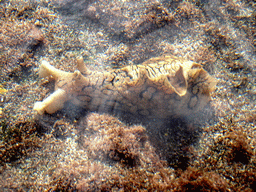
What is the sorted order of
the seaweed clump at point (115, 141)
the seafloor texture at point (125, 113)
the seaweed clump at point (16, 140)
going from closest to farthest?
the seafloor texture at point (125, 113), the seaweed clump at point (115, 141), the seaweed clump at point (16, 140)

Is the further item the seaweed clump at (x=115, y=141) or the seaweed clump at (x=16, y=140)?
the seaweed clump at (x=16, y=140)

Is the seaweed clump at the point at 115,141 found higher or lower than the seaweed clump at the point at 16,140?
higher

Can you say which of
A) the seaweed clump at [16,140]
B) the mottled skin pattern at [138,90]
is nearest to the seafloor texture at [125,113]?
the seaweed clump at [16,140]

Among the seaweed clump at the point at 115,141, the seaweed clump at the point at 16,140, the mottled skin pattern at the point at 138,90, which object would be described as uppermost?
the mottled skin pattern at the point at 138,90

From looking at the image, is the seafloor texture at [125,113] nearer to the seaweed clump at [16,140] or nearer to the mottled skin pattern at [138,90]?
the seaweed clump at [16,140]

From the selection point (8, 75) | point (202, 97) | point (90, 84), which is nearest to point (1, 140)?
point (8, 75)

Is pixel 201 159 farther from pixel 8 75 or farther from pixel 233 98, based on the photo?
pixel 8 75

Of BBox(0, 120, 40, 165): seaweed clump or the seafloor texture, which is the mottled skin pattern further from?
BBox(0, 120, 40, 165): seaweed clump

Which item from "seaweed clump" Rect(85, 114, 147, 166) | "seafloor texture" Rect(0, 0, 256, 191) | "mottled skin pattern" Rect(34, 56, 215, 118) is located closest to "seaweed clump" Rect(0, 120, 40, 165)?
"seafloor texture" Rect(0, 0, 256, 191)

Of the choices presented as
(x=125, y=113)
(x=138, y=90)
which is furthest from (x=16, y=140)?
(x=138, y=90)
